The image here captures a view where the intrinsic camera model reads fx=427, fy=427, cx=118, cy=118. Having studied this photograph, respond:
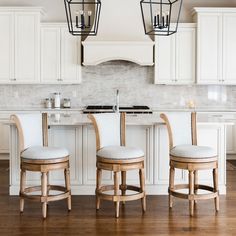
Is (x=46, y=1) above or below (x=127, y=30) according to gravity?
above

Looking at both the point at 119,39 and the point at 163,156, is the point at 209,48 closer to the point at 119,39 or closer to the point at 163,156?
the point at 119,39

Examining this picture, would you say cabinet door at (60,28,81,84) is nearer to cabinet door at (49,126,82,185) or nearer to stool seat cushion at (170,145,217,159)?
cabinet door at (49,126,82,185)

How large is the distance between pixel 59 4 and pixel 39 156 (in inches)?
167

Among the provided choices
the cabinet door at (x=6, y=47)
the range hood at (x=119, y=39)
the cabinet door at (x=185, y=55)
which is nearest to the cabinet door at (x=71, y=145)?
the range hood at (x=119, y=39)

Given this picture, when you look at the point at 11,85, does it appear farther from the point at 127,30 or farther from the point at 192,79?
the point at 192,79

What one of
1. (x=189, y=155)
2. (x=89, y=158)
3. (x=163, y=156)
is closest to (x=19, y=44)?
(x=89, y=158)

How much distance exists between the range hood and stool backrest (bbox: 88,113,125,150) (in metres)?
2.82

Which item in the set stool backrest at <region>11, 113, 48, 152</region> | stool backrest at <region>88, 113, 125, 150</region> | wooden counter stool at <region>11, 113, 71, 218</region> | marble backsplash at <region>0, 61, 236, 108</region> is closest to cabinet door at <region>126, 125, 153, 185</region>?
stool backrest at <region>88, 113, 125, 150</region>

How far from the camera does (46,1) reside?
7.41m

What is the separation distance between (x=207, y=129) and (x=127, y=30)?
9.58ft

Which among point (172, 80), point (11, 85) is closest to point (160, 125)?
point (172, 80)

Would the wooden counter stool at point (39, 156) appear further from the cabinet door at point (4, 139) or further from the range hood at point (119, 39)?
the cabinet door at point (4, 139)

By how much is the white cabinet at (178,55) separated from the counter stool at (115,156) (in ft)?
10.1

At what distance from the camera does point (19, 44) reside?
697 centimetres
